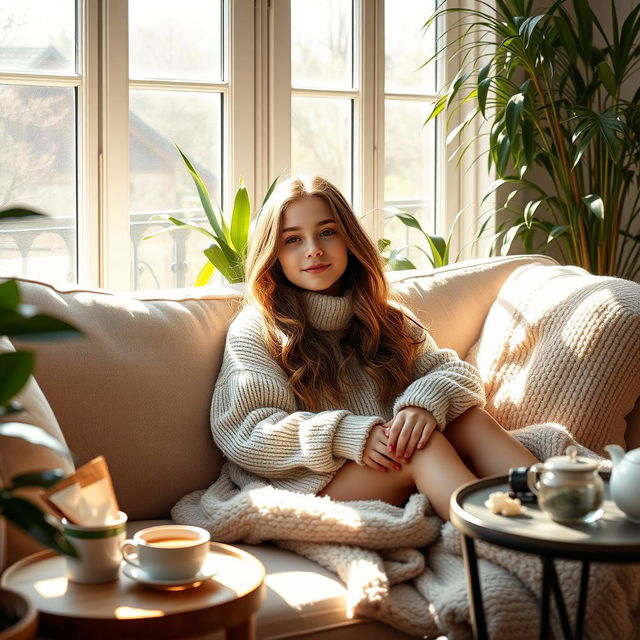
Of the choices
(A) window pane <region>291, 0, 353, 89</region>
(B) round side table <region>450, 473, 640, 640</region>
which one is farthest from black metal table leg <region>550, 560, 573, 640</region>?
(A) window pane <region>291, 0, 353, 89</region>

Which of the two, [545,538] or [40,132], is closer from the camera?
[545,538]

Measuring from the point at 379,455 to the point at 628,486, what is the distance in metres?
0.63

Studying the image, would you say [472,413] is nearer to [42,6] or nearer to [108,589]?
[108,589]

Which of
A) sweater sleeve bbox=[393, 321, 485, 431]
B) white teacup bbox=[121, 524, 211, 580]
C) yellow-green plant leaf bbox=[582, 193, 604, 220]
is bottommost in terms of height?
white teacup bbox=[121, 524, 211, 580]

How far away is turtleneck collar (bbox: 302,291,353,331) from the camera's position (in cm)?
235

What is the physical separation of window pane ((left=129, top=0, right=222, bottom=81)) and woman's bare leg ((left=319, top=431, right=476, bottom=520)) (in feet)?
4.64

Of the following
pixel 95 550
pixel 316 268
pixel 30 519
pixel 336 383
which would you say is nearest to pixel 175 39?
pixel 316 268

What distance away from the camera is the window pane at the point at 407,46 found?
334 cm

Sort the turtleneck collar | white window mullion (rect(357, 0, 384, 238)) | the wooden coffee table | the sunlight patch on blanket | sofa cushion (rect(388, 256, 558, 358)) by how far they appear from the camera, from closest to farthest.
→ the wooden coffee table < the sunlight patch on blanket < the turtleneck collar < sofa cushion (rect(388, 256, 558, 358)) < white window mullion (rect(357, 0, 384, 238))

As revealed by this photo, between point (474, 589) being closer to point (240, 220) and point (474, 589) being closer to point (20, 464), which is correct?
point (20, 464)

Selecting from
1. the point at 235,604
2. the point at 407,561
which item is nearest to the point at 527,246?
the point at 407,561

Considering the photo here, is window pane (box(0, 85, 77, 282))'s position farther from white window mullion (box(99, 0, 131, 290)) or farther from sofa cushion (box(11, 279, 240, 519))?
sofa cushion (box(11, 279, 240, 519))

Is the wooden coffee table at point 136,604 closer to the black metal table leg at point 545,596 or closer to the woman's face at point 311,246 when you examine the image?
the black metal table leg at point 545,596

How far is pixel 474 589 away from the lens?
157 cm
